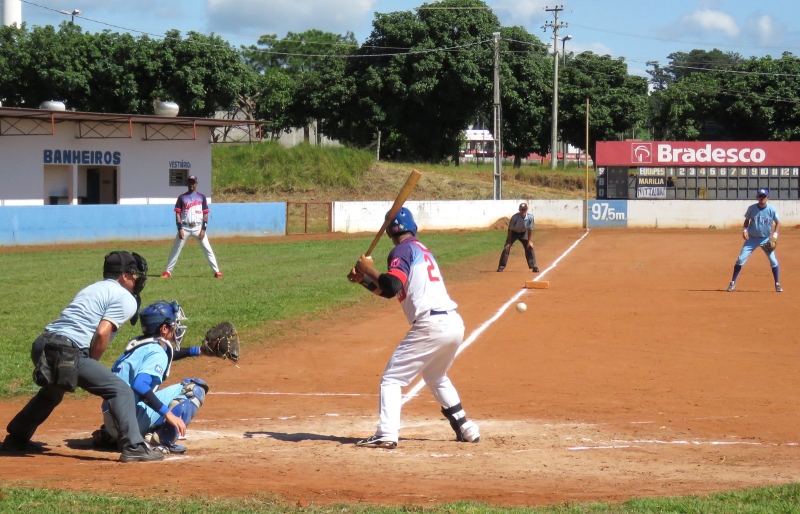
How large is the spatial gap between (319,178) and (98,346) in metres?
47.1

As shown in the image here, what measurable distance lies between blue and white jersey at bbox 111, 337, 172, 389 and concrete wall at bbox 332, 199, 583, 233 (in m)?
33.1

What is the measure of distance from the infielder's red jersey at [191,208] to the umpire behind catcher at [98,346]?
39.4 feet

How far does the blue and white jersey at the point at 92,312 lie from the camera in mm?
6527

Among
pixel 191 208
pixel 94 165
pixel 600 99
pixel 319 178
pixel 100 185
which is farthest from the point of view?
pixel 600 99

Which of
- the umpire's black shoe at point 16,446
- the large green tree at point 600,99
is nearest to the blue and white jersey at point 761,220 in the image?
the umpire's black shoe at point 16,446

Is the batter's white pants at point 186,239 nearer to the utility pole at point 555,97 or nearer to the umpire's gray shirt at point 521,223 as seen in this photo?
the umpire's gray shirt at point 521,223

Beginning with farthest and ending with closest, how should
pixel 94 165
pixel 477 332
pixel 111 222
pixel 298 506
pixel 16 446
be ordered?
1. pixel 94 165
2. pixel 111 222
3. pixel 477 332
4. pixel 16 446
5. pixel 298 506

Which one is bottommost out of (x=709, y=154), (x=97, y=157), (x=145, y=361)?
(x=145, y=361)

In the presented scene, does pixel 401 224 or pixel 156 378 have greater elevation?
pixel 401 224

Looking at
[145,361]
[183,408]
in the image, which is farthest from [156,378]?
[183,408]

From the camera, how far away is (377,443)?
280 inches

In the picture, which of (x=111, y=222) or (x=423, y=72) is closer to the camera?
(x=111, y=222)

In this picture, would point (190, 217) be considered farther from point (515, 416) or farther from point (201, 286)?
point (515, 416)

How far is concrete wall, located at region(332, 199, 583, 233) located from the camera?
40.5 metres
